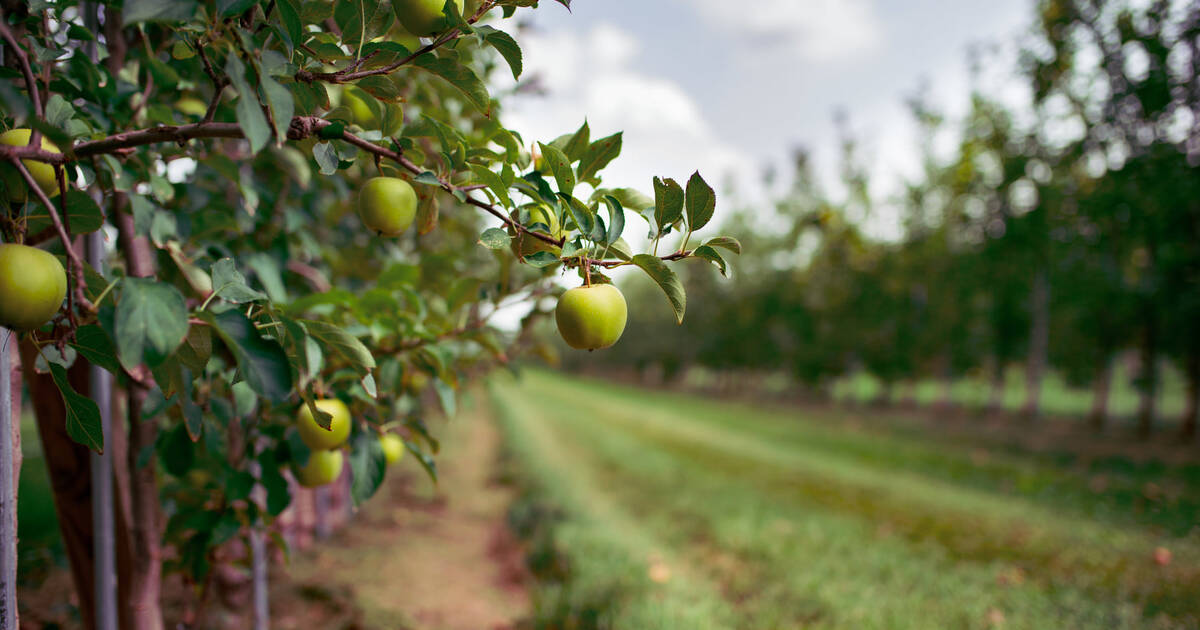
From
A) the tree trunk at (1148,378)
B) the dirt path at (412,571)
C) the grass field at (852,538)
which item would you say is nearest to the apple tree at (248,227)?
the dirt path at (412,571)

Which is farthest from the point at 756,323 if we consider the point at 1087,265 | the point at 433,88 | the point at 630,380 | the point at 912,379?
the point at 433,88

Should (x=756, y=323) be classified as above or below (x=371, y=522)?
above

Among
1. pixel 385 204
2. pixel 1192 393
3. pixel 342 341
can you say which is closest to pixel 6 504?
pixel 342 341

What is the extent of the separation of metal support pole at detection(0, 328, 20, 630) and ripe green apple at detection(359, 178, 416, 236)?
66 cm

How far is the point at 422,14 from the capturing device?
0.86m

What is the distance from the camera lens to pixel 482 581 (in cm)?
375

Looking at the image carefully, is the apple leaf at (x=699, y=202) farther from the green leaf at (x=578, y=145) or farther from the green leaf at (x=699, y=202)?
the green leaf at (x=578, y=145)

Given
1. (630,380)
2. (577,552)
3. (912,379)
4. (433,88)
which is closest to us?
(433,88)

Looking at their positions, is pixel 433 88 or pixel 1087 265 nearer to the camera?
pixel 433 88

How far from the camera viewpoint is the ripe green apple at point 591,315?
2.95ft

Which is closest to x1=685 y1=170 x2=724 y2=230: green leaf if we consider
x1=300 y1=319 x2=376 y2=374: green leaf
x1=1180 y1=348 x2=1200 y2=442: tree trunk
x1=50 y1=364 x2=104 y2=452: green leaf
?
x1=300 y1=319 x2=376 y2=374: green leaf

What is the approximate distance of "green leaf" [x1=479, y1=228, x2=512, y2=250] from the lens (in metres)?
0.88

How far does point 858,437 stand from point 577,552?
873 centimetres

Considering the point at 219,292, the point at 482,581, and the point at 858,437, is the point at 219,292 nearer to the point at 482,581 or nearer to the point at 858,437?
the point at 482,581
